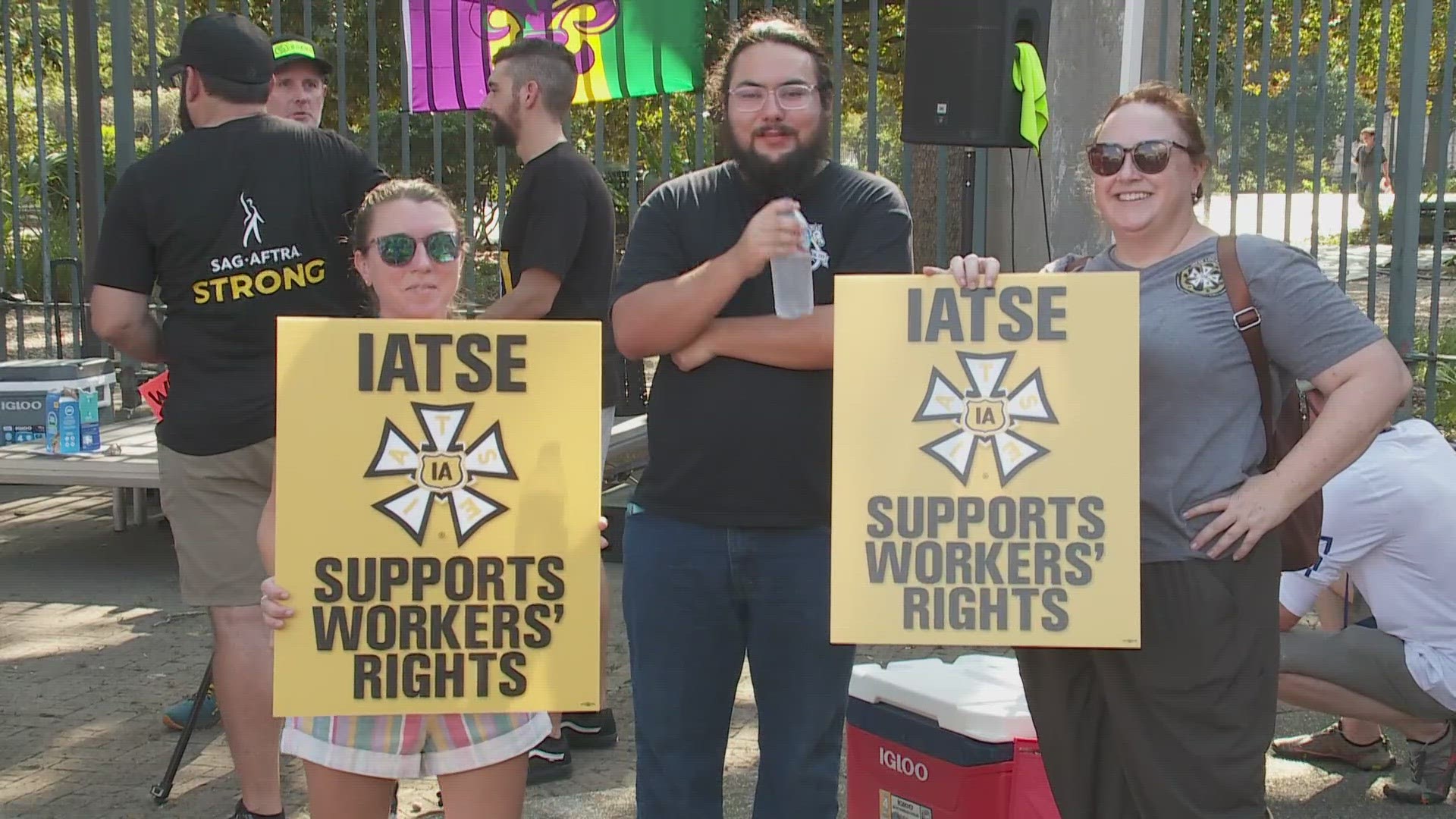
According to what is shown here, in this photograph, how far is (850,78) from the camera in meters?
15.0

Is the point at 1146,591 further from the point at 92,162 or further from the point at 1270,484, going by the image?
the point at 92,162

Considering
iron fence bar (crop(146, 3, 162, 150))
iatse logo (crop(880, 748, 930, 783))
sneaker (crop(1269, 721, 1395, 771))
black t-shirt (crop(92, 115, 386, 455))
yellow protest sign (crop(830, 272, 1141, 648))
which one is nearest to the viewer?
yellow protest sign (crop(830, 272, 1141, 648))

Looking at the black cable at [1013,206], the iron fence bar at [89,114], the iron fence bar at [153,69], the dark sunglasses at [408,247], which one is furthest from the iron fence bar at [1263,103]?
the iron fence bar at [89,114]

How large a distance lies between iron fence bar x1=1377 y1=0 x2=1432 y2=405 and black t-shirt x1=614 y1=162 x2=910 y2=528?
4598 mm

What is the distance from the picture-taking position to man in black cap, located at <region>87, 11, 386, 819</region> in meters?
3.89

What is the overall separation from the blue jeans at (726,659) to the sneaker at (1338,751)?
2.12 m

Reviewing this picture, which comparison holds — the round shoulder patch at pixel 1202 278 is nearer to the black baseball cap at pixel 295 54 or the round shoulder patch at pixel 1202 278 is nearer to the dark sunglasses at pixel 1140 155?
the dark sunglasses at pixel 1140 155

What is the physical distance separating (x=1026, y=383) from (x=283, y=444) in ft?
4.23

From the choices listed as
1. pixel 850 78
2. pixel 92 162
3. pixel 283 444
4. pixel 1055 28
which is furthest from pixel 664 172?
pixel 850 78

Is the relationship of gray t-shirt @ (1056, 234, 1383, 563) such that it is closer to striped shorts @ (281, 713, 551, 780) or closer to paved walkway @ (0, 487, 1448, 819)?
striped shorts @ (281, 713, 551, 780)

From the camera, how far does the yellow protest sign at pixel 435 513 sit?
2.72 m

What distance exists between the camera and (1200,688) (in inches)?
108

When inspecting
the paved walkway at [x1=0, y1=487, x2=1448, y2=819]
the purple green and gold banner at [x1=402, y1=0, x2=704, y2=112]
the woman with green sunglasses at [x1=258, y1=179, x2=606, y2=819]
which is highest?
the purple green and gold banner at [x1=402, y1=0, x2=704, y2=112]

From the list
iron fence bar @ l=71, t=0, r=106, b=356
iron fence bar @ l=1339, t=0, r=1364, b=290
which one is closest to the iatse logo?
iron fence bar @ l=1339, t=0, r=1364, b=290
